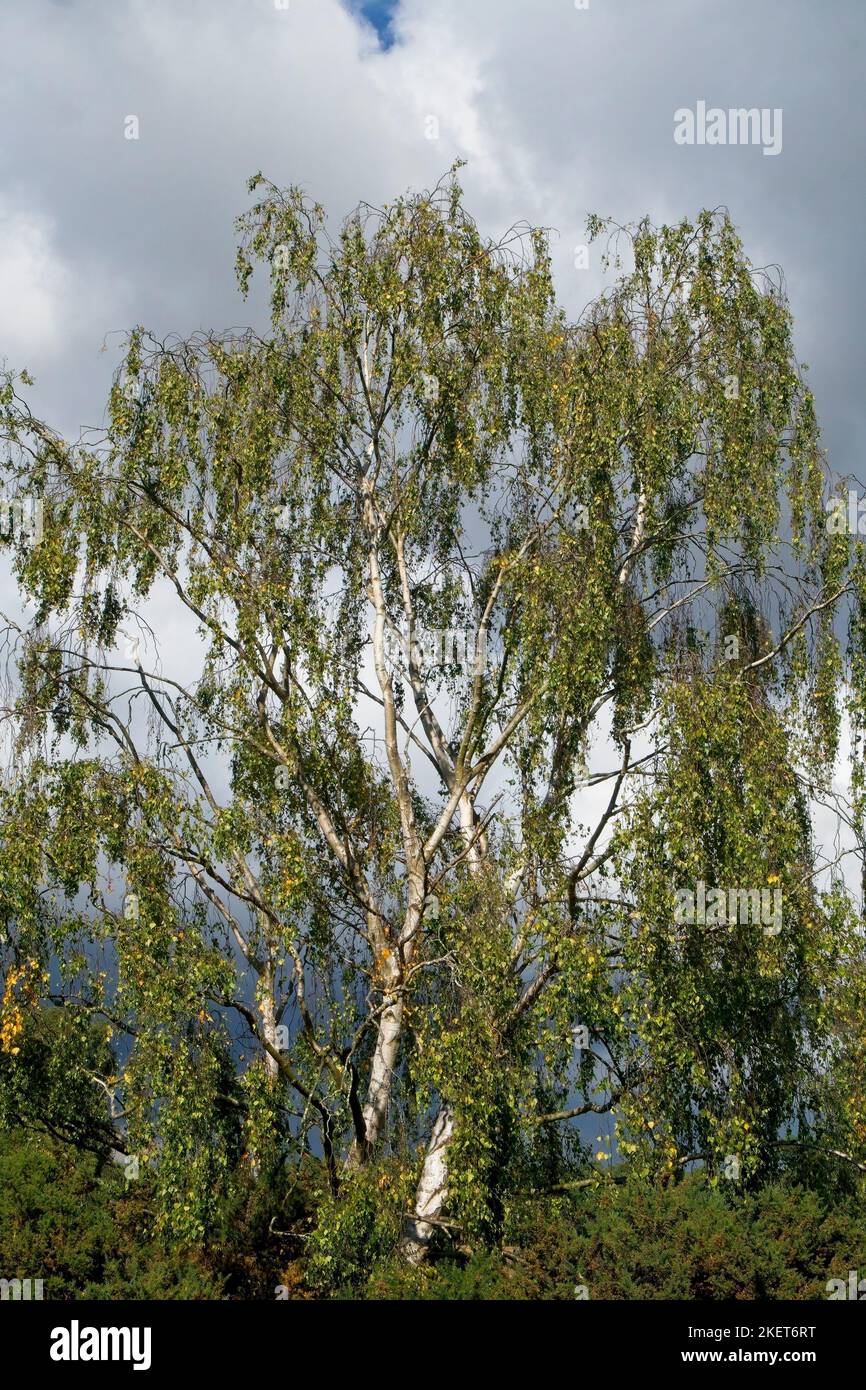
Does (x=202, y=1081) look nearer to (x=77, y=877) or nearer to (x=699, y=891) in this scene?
(x=77, y=877)

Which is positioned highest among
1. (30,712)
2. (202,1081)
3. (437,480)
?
(437,480)

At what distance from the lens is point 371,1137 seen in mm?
12523

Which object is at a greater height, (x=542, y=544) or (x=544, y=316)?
(x=544, y=316)

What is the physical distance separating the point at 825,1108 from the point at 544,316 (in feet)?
28.8

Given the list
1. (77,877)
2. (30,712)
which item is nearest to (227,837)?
(77,877)

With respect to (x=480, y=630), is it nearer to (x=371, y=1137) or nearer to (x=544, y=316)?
(x=544, y=316)

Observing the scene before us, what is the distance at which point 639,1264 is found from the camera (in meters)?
9.57

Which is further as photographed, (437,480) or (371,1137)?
(437,480)

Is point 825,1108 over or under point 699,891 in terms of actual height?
under

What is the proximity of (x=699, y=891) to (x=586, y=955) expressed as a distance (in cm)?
116

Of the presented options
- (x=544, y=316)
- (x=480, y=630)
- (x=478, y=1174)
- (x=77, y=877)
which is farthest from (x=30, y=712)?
(x=544, y=316)

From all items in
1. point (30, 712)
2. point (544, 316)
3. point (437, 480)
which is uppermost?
point (544, 316)
